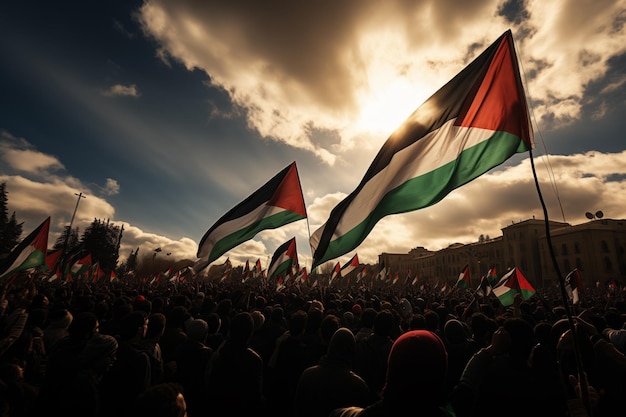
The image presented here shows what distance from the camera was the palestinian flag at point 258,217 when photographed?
332 inches

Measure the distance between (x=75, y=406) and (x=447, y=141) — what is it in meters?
5.46

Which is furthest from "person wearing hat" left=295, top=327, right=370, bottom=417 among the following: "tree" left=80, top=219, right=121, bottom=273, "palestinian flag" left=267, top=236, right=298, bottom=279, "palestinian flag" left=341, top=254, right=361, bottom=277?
"tree" left=80, top=219, right=121, bottom=273

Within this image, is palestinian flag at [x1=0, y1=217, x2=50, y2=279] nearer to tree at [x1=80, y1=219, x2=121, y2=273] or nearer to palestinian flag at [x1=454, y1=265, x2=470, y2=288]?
palestinian flag at [x1=454, y1=265, x2=470, y2=288]

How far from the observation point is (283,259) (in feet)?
48.5

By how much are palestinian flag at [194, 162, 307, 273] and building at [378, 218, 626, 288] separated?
48.3 m

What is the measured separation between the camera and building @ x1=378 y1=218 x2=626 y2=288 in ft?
200

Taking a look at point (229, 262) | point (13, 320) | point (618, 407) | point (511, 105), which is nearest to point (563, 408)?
point (618, 407)

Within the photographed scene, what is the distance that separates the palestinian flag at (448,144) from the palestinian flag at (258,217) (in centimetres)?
277

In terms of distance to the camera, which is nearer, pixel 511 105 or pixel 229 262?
pixel 511 105

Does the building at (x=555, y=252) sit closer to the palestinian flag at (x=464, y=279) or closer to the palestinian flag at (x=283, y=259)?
the palestinian flag at (x=464, y=279)

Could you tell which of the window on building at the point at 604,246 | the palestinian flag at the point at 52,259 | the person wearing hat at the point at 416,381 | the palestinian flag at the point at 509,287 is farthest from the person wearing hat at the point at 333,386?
the window on building at the point at 604,246

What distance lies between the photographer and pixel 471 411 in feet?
10.6

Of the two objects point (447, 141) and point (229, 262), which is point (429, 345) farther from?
point (229, 262)

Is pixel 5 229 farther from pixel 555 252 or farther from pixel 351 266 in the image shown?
pixel 555 252
